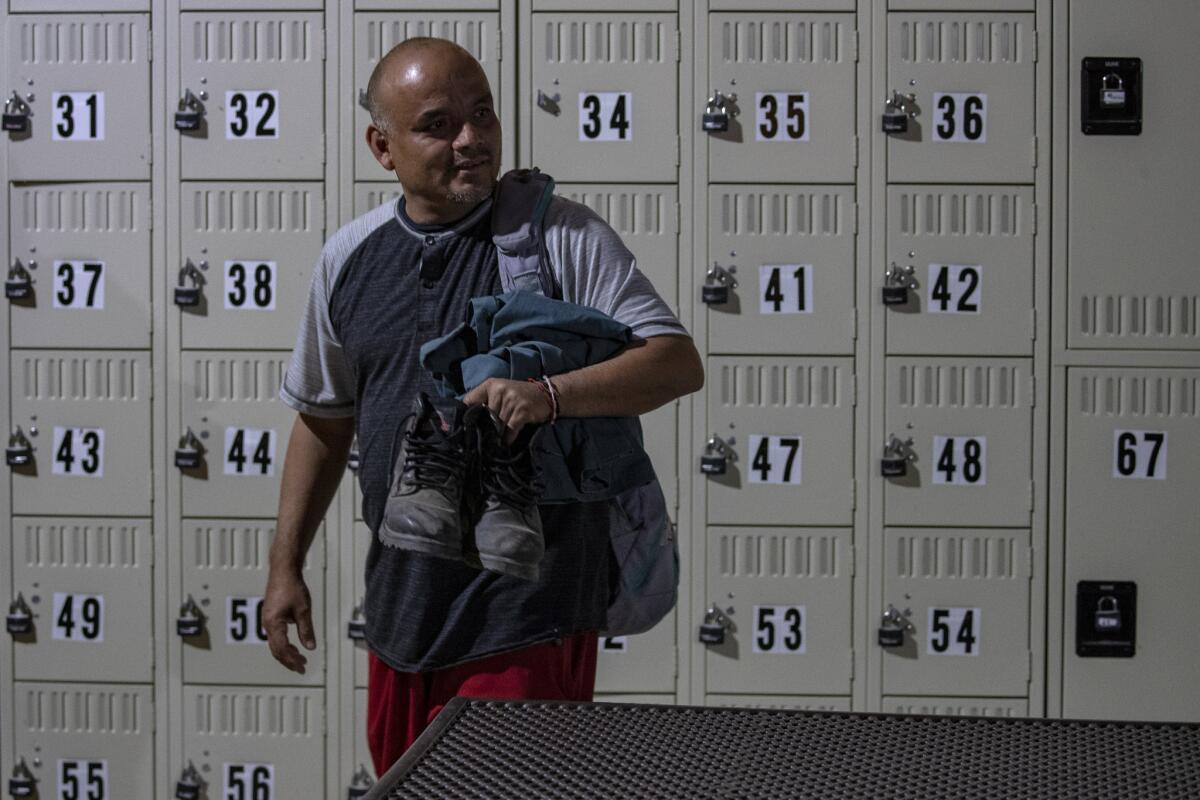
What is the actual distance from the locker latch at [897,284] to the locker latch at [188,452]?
1785mm

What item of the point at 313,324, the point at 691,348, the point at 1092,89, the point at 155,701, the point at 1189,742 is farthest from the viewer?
the point at 155,701

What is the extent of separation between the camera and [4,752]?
361 centimetres

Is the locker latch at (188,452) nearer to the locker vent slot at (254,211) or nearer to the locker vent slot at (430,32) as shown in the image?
the locker vent slot at (254,211)

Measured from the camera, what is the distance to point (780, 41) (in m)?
3.35

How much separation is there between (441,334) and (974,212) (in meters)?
1.87

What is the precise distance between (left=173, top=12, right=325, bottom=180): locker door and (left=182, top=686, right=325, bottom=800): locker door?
135 cm

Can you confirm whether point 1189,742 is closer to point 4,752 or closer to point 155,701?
point 155,701

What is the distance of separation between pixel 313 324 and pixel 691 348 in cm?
62

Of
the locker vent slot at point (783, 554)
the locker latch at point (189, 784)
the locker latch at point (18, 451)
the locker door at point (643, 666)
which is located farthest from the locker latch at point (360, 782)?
the locker latch at point (18, 451)

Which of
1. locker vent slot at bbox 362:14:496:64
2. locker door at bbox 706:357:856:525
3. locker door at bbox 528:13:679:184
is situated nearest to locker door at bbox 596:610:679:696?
locker door at bbox 706:357:856:525

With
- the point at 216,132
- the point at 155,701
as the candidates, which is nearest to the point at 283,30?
the point at 216,132

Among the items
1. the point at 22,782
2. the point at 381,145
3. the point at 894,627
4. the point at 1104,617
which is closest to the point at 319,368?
the point at 381,145

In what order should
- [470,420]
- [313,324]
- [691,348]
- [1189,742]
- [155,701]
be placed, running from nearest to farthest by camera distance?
[1189,742]
[470,420]
[691,348]
[313,324]
[155,701]

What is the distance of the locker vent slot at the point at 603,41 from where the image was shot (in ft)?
11.0
